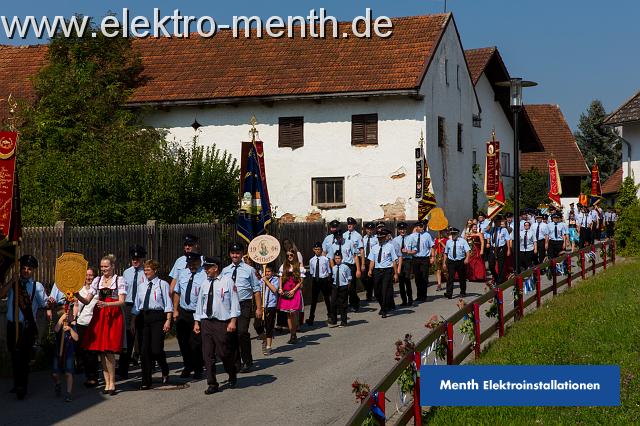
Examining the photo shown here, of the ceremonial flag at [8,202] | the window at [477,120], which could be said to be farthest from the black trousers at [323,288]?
the window at [477,120]

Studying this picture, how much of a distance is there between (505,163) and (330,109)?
16.1 m

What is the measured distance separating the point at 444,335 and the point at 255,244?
612 centimetres

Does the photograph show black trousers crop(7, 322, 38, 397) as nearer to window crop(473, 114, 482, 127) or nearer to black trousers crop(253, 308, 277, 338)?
black trousers crop(253, 308, 277, 338)

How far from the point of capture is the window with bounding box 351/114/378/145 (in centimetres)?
3484

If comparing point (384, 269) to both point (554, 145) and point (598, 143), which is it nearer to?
point (554, 145)

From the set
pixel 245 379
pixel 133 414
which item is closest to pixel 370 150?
pixel 245 379

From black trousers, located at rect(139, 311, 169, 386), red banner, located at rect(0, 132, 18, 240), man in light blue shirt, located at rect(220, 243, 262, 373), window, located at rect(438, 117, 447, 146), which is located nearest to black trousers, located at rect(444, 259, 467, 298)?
man in light blue shirt, located at rect(220, 243, 262, 373)

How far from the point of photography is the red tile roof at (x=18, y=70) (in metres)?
36.9

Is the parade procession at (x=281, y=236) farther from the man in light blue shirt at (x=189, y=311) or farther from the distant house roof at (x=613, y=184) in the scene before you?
the distant house roof at (x=613, y=184)

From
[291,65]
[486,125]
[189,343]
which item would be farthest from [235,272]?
[486,125]

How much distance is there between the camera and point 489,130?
1768 inches

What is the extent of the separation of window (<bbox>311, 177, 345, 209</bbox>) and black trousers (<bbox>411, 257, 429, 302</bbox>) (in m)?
11.6

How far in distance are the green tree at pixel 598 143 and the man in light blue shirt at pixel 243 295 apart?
224ft

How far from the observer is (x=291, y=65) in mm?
36219
